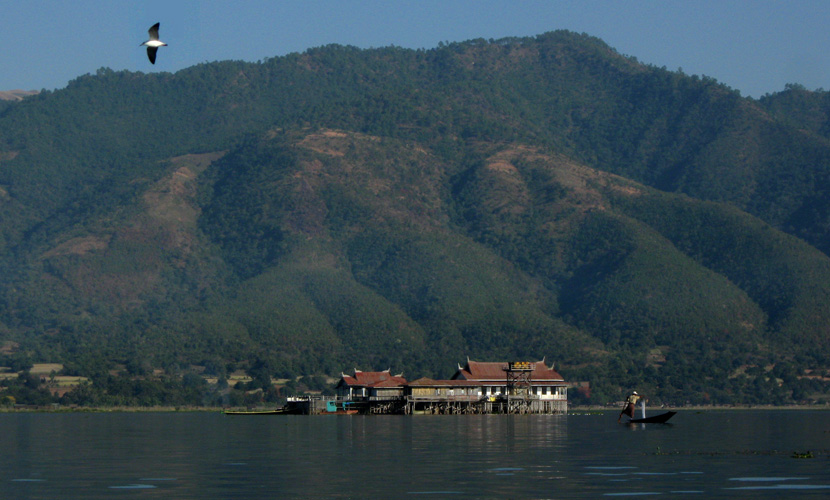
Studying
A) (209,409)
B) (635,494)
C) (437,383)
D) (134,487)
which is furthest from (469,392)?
(635,494)

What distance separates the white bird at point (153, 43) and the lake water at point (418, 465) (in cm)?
1480

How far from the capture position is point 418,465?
51.3 metres

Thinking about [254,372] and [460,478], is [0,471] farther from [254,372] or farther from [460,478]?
[254,372]

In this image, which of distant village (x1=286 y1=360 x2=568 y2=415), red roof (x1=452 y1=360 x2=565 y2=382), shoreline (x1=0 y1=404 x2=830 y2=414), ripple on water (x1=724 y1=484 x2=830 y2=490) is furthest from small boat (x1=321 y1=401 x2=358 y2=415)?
ripple on water (x1=724 y1=484 x2=830 y2=490)

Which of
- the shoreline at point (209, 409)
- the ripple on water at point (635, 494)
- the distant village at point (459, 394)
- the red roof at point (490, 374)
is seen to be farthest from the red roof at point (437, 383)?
the ripple on water at point (635, 494)

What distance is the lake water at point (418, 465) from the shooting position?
136 feet

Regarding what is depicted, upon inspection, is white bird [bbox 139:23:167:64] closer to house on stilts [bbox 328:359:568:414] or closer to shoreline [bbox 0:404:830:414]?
house on stilts [bbox 328:359:568:414]

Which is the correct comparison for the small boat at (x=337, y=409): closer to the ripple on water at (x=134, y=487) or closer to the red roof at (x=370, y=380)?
the red roof at (x=370, y=380)

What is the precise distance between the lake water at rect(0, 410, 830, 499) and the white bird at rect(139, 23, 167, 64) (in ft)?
48.6

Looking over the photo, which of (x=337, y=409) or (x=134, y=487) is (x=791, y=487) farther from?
(x=337, y=409)

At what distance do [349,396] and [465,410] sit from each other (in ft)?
50.2

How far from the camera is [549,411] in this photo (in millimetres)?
142750

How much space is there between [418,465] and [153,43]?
20750 millimetres

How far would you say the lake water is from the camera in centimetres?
4131
